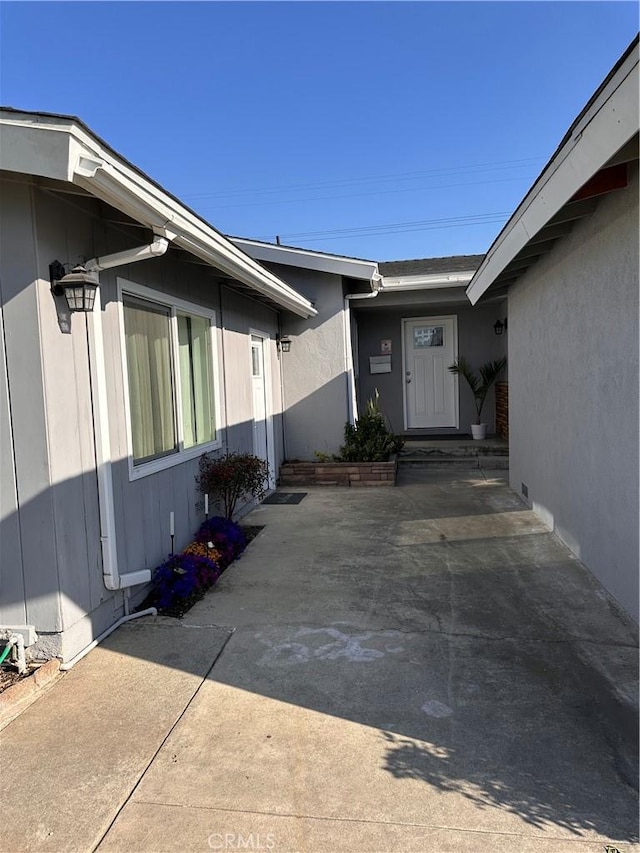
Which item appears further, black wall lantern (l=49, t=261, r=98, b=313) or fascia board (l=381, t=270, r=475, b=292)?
fascia board (l=381, t=270, r=475, b=292)

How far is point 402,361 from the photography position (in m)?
11.1

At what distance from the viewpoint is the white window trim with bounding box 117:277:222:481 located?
3865mm

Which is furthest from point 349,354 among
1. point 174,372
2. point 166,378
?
point 166,378

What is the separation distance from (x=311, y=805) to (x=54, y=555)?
1.88 meters

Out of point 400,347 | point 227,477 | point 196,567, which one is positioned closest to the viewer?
point 196,567

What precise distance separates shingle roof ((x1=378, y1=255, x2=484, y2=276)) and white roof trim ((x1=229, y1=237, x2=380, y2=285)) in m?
1.38

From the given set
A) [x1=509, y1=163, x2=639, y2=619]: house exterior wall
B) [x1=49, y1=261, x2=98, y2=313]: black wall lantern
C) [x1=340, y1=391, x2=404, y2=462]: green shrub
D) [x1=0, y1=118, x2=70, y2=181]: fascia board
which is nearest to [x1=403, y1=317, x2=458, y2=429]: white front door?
[x1=340, y1=391, x2=404, y2=462]: green shrub

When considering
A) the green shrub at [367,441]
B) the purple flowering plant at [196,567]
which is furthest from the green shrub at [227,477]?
the green shrub at [367,441]

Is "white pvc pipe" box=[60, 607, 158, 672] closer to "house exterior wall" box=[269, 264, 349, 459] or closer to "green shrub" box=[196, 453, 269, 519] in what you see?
"green shrub" box=[196, 453, 269, 519]

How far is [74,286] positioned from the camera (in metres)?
3.08

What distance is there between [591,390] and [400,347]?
7006 mm

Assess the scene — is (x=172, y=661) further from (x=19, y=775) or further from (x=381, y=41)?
(x=381, y=41)

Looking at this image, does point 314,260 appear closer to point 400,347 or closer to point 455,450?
point 400,347

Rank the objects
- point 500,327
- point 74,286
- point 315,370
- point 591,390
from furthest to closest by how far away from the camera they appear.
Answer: point 500,327 → point 315,370 → point 591,390 → point 74,286
